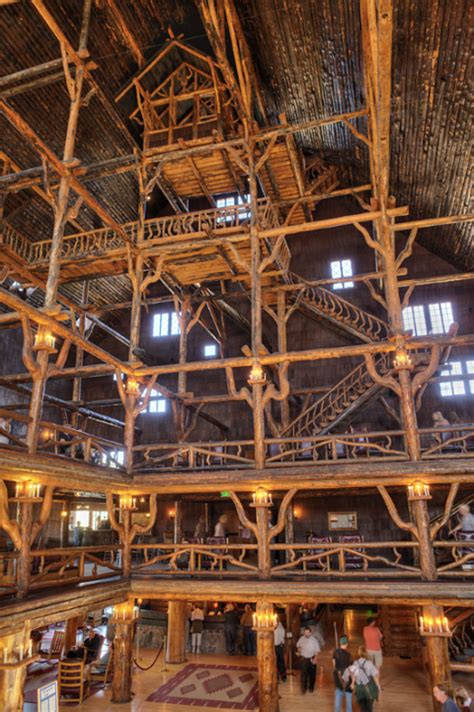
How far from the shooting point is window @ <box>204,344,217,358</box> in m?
24.0

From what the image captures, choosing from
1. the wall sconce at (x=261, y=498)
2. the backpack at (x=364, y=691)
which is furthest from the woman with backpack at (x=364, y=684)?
the wall sconce at (x=261, y=498)

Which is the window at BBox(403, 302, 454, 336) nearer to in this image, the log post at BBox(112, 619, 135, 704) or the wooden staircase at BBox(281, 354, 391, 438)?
the wooden staircase at BBox(281, 354, 391, 438)

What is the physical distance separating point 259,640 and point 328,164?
18.5 m

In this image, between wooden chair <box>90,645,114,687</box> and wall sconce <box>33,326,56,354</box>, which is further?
wooden chair <box>90,645,114,687</box>

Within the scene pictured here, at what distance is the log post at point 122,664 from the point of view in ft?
39.3

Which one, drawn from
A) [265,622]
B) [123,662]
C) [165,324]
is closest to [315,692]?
[265,622]

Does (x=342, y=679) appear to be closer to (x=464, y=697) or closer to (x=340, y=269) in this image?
(x=464, y=697)

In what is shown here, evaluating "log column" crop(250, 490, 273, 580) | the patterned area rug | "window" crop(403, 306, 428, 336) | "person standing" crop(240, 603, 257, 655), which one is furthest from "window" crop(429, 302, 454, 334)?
the patterned area rug

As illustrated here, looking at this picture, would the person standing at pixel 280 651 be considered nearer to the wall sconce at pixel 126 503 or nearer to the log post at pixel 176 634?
the log post at pixel 176 634

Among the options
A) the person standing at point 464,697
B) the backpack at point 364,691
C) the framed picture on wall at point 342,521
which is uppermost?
the framed picture on wall at point 342,521

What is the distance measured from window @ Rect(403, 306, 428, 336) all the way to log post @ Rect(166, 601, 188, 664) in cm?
1426

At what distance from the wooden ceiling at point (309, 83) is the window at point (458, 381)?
4252 mm

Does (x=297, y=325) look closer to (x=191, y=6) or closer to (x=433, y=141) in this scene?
(x=433, y=141)

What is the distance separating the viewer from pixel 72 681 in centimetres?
1201
